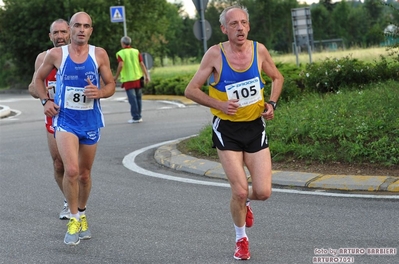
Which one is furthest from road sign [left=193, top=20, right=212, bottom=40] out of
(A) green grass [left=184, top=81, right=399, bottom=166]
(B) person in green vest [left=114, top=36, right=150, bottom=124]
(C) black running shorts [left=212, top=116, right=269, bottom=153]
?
(C) black running shorts [left=212, top=116, right=269, bottom=153]

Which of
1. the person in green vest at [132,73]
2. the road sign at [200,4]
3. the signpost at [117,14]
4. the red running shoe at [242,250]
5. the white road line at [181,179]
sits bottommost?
the white road line at [181,179]

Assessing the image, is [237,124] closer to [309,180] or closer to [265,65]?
[265,65]

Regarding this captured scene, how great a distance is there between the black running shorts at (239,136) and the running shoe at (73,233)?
5.15 ft

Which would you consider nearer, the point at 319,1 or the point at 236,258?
the point at 236,258

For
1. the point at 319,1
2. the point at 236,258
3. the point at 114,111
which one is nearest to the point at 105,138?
the point at 114,111

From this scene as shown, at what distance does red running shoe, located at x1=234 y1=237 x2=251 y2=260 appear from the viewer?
6527 mm

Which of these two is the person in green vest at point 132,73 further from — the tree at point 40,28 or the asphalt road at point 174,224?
the tree at point 40,28

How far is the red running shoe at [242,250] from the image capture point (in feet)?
21.4

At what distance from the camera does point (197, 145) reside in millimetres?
12484

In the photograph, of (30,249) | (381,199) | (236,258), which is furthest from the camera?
(381,199)

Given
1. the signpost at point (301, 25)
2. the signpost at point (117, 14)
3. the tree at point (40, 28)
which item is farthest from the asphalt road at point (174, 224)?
the tree at point (40, 28)

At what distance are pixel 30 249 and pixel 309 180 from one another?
3.44 meters

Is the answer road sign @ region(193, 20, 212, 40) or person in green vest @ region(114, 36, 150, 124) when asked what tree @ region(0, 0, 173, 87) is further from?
person in green vest @ region(114, 36, 150, 124)

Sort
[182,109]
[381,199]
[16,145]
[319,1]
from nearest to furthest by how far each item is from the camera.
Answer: [381,199] → [16,145] → [182,109] → [319,1]
